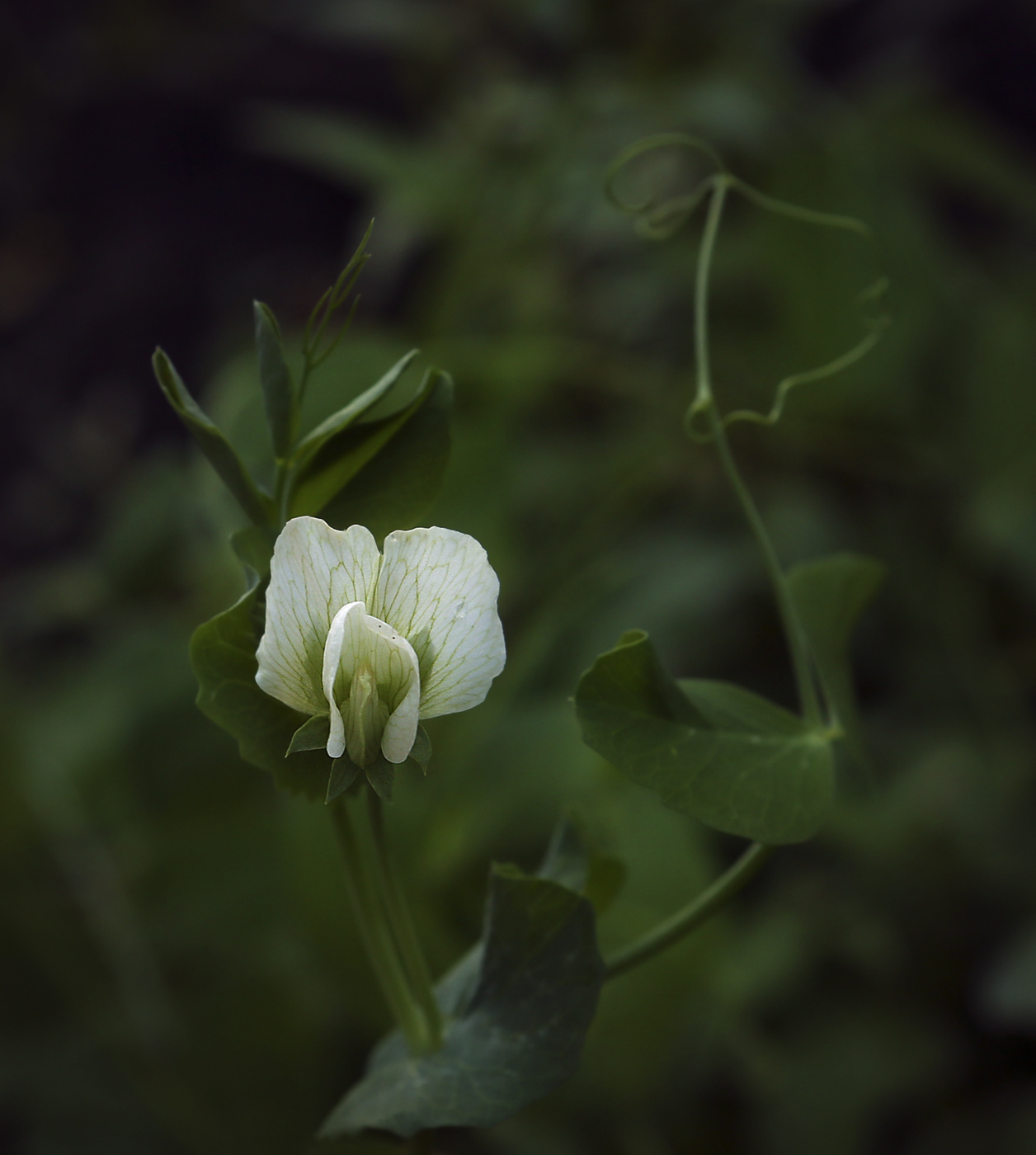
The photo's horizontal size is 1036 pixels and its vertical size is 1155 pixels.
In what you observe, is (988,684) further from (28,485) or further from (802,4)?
(28,485)

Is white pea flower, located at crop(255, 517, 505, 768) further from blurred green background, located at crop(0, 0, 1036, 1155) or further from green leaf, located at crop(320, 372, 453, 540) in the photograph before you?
blurred green background, located at crop(0, 0, 1036, 1155)

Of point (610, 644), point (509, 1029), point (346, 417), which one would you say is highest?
point (346, 417)

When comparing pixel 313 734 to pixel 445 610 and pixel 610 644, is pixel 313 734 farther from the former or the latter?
pixel 610 644

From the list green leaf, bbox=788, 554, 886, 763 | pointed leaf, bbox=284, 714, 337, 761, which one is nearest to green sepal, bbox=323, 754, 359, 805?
pointed leaf, bbox=284, 714, 337, 761

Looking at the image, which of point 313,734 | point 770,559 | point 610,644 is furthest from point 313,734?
point 610,644

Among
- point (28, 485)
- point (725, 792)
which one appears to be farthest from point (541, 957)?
point (28, 485)

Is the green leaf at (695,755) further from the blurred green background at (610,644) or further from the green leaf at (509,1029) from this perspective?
the blurred green background at (610,644)
